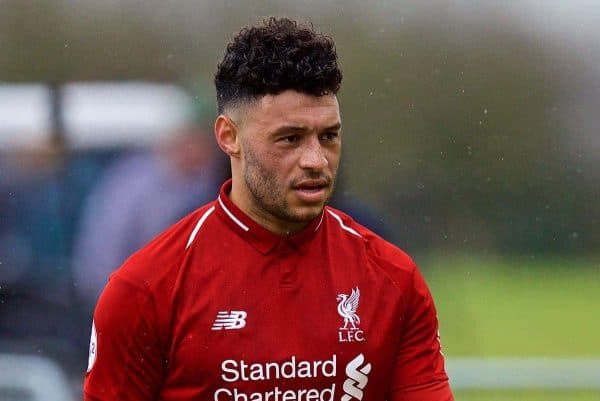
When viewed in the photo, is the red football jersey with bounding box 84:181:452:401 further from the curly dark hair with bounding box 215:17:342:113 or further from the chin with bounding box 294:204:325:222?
the curly dark hair with bounding box 215:17:342:113

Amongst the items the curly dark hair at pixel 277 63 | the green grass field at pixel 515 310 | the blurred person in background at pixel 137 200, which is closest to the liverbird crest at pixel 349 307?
the curly dark hair at pixel 277 63

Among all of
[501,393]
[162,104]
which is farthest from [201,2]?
[501,393]

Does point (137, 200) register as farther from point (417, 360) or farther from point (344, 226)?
point (417, 360)

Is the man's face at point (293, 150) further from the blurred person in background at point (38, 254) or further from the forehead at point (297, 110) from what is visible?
the blurred person in background at point (38, 254)

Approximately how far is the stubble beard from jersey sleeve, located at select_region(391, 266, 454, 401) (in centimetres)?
26

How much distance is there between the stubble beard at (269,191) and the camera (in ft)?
6.35

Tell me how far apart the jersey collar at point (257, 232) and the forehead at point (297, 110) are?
0.61 ft

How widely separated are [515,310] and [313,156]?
3469mm

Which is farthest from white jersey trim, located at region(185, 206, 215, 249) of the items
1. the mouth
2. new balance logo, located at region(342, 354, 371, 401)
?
new balance logo, located at region(342, 354, 371, 401)

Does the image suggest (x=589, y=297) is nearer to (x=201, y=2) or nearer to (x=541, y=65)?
(x=541, y=65)

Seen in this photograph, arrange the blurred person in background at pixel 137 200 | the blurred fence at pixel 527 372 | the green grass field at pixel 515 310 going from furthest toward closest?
the green grass field at pixel 515 310
the blurred fence at pixel 527 372
the blurred person in background at pixel 137 200

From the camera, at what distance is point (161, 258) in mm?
1940

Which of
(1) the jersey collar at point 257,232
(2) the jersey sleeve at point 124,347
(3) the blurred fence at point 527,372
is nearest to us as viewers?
(2) the jersey sleeve at point 124,347

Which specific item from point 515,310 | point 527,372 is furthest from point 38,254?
point 515,310
